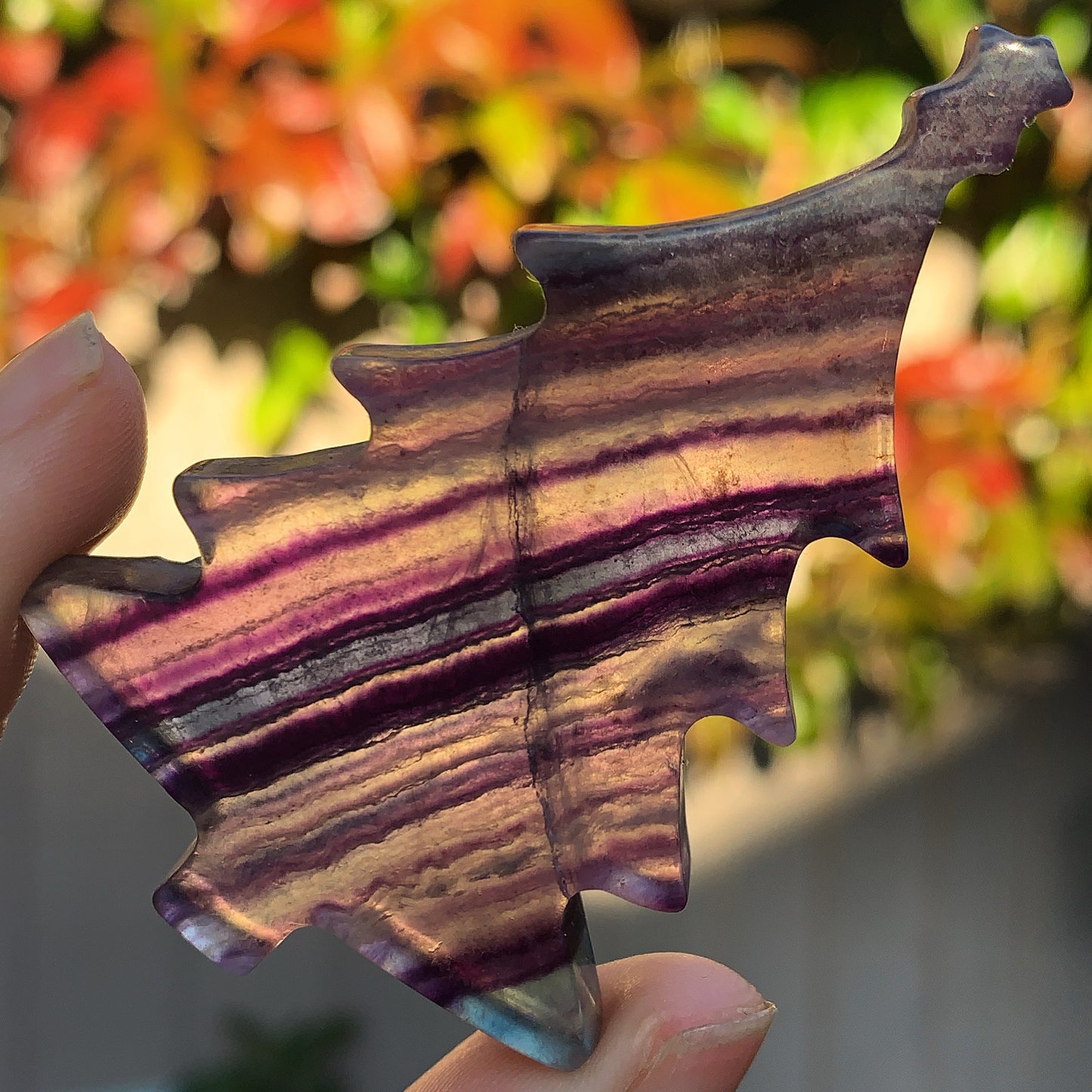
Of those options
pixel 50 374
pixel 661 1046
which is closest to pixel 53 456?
pixel 50 374

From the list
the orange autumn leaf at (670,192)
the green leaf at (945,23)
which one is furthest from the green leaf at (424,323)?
the green leaf at (945,23)

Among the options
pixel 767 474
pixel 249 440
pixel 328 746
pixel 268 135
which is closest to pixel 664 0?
pixel 268 135

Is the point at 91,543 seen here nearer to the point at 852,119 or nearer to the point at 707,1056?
the point at 707,1056

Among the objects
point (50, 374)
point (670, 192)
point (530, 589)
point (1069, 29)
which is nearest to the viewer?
point (530, 589)

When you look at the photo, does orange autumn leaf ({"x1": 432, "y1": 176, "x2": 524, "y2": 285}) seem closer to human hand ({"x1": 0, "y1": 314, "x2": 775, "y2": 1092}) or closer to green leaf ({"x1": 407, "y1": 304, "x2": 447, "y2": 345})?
green leaf ({"x1": 407, "y1": 304, "x2": 447, "y2": 345})

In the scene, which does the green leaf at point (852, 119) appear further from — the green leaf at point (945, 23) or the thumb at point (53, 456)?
the thumb at point (53, 456)

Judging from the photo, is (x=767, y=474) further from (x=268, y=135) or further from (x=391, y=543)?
(x=268, y=135)
